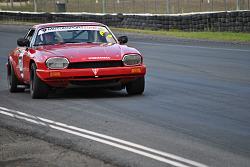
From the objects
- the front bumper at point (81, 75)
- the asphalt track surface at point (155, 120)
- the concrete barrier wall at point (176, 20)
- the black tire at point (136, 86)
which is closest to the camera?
the asphalt track surface at point (155, 120)

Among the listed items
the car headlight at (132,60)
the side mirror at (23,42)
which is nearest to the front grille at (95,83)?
the car headlight at (132,60)

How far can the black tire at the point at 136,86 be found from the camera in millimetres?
13203

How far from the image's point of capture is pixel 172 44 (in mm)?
28188

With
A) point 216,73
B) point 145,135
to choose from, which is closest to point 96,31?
point 216,73

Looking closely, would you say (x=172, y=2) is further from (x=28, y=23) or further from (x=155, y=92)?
(x=155, y=92)

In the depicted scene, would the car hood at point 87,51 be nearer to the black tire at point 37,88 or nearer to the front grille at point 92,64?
the front grille at point 92,64

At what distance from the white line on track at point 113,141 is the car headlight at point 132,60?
2.10 meters

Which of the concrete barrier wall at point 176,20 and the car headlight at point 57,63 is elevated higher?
the concrete barrier wall at point 176,20

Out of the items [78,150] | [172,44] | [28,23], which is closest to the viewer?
[78,150]

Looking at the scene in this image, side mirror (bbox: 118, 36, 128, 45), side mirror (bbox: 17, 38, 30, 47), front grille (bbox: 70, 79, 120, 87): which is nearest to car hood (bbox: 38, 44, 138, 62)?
front grille (bbox: 70, 79, 120, 87)

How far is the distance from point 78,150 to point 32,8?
130ft

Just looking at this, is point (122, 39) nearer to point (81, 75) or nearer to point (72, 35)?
point (72, 35)

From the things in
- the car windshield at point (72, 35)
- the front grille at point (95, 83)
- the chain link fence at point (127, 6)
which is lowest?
the front grille at point (95, 83)

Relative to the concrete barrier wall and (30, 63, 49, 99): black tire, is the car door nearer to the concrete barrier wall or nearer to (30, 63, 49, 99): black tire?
(30, 63, 49, 99): black tire
